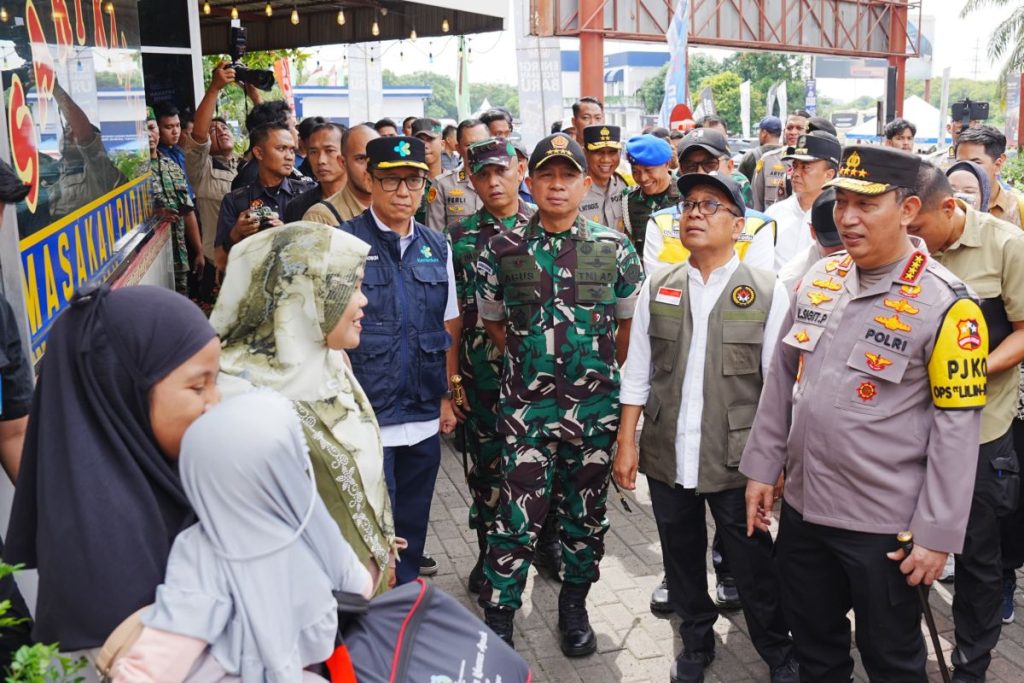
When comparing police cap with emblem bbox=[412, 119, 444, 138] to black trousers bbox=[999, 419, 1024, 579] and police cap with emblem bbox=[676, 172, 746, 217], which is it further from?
black trousers bbox=[999, 419, 1024, 579]

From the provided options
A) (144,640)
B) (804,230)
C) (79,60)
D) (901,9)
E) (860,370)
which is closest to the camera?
(144,640)

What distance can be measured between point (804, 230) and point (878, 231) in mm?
2693

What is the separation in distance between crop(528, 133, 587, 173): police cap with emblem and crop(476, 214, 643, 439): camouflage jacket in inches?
9.8

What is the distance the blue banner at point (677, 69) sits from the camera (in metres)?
13.1

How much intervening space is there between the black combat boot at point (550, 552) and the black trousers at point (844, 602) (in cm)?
154

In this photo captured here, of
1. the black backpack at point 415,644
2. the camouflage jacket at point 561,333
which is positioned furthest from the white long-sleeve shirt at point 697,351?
the black backpack at point 415,644

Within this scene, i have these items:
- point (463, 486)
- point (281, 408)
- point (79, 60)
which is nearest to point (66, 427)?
point (281, 408)

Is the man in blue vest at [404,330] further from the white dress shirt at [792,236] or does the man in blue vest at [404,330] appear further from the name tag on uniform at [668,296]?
the white dress shirt at [792,236]

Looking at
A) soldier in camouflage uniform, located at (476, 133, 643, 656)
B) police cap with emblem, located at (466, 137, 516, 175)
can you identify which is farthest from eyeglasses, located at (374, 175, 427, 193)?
police cap with emblem, located at (466, 137, 516, 175)

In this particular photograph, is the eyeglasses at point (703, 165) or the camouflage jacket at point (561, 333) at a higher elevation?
the eyeglasses at point (703, 165)

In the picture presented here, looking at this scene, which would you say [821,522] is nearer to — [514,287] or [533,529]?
[533,529]

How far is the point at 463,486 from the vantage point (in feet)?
19.6

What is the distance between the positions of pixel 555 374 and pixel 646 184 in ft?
9.69

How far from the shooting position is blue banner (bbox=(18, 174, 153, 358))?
301 centimetres
